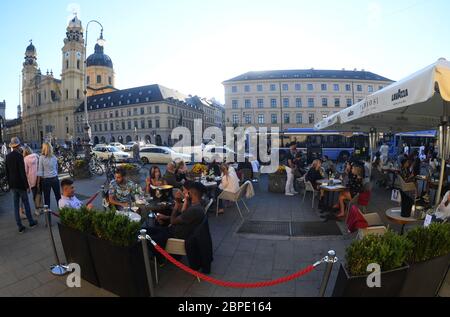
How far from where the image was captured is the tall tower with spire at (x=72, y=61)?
77812 millimetres

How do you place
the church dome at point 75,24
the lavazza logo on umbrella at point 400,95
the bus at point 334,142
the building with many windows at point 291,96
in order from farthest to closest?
the church dome at point 75,24 < the building with many windows at point 291,96 < the bus at point 334,142 < the lavazza logo on umbrella at point 400,95

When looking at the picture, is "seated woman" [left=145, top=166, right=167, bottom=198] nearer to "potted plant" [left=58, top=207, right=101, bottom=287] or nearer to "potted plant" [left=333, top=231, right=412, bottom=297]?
"potted plant" [left=58, top=207, right=101, bottom=287]

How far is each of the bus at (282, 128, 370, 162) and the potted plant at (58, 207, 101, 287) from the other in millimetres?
20688

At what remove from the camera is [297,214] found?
7.20m

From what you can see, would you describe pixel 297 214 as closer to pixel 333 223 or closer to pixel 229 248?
Result: pixel 333 223

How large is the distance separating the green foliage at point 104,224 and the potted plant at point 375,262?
244cm

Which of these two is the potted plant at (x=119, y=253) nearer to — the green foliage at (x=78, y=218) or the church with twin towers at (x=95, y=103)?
the green foliage at (x=78, y=218)

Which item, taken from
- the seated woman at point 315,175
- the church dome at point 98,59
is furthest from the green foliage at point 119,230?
the church dome at point 98,59

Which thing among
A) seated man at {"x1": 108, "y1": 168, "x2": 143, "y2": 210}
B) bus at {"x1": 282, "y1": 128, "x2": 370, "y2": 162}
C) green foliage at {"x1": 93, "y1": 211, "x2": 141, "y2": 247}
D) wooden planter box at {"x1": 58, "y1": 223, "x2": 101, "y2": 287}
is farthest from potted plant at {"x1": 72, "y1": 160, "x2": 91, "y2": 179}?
bus at {"x1": 282, "y1": 128, "x2": 370, "y2": 162}

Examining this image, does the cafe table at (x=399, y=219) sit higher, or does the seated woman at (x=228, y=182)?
the seated woman at (x=228, y=182)

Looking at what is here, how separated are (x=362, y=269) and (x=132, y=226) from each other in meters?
2.59

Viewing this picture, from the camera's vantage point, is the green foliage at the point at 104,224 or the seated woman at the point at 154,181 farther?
the seated woman at the point at 154,181

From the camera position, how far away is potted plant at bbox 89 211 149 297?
10.2 feet
